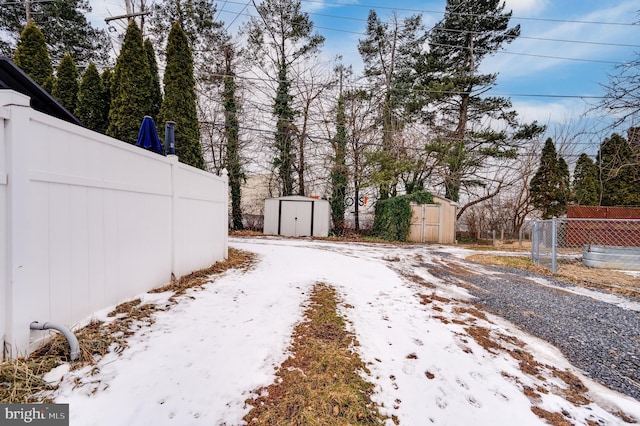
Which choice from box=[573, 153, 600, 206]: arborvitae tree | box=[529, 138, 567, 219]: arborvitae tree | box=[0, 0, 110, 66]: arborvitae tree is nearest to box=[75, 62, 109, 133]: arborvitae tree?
box=[0, 0, 110, 66]: arborvitae tree

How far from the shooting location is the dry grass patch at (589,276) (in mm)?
4445

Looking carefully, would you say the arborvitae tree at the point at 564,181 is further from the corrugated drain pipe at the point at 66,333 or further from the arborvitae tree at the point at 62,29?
the arborvitae tree at the point at 62,29

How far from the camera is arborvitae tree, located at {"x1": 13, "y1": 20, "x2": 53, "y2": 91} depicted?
745 centimetres

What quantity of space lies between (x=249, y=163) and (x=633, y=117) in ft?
44.7

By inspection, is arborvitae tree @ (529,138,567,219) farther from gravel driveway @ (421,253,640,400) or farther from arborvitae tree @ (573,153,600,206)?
gravel driveway @ (421,253,640,400)

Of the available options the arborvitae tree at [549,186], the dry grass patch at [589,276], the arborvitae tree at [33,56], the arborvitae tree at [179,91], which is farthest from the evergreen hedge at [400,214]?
the arborvitae tree at [33,56]

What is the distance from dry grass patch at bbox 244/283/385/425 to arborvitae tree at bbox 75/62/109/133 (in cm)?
937

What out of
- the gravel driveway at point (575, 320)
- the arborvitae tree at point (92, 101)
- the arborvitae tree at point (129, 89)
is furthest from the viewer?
the arborvitae tree at point (92, 101)

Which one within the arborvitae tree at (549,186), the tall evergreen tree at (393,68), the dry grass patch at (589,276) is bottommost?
the dry grass patch at (589,276)

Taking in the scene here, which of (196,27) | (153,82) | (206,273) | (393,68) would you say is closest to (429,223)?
(393,68)

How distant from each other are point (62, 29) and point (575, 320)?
21.1 meters

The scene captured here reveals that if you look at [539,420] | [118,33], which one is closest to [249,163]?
[118,33]

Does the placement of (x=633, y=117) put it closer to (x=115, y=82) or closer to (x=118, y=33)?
(x=115, y=82)

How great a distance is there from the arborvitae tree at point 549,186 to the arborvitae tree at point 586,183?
45.9 inches
